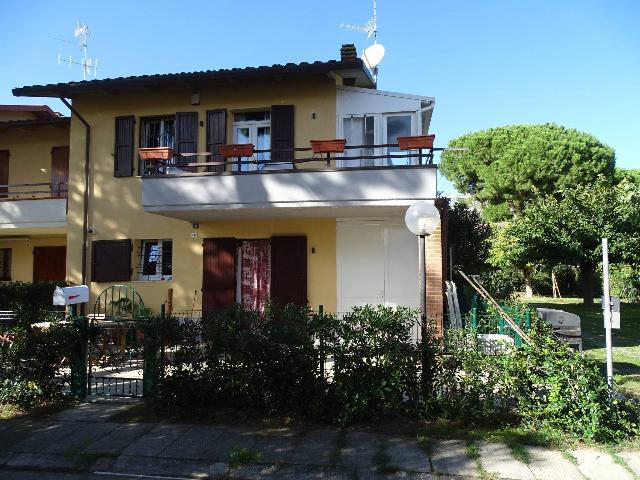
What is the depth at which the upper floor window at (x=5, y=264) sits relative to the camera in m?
15.4

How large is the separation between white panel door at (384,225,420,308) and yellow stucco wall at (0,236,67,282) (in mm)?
11118

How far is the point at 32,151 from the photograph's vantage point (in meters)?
14.6

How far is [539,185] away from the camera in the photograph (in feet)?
86.6

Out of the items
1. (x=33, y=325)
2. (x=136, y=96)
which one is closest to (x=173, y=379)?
(x=33, y=325)

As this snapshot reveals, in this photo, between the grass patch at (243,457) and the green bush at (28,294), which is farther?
the green bush at (28,294)

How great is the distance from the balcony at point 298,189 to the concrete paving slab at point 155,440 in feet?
18.2

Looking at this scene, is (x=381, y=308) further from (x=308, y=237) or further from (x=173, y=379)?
(x=308, y=237)

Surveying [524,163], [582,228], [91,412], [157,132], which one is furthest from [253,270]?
[524,163]

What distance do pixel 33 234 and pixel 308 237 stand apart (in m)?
9.54

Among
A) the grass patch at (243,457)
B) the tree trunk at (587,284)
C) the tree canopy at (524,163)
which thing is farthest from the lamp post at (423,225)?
the tree canopy at (524,163)

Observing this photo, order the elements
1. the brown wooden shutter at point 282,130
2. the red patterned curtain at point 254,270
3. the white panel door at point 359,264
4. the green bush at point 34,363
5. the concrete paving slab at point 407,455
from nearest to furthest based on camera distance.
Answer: the concrete paving slab at point 407,455
the green bush at point 34,363
the white panel door at point 359,264
the brown wooden shutter at point 282,130
the red patterned curtain at point 254,270

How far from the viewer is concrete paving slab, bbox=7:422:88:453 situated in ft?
16.1

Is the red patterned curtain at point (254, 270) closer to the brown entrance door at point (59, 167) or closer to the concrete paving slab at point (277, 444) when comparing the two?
the brown entrance door at point (59, 167)

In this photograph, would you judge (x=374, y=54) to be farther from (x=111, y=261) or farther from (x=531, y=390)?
(x=531, y=390)
